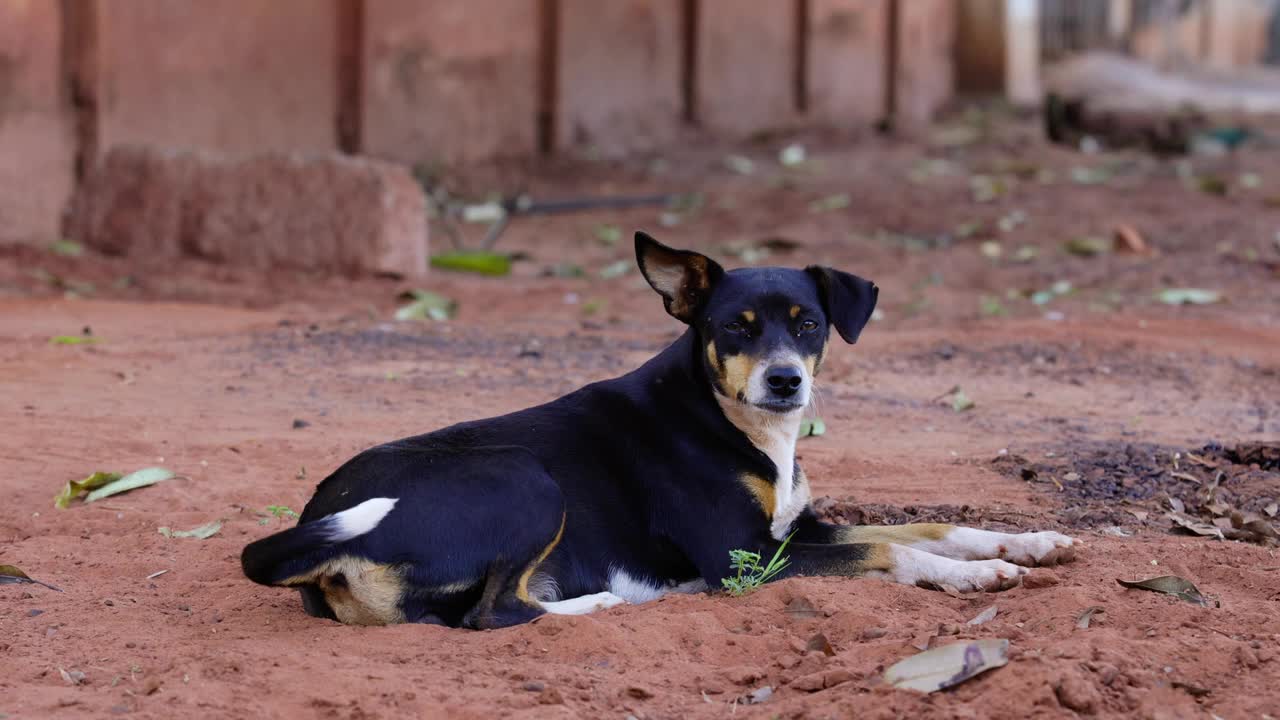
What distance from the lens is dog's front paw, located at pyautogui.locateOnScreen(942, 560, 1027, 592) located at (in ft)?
14.5

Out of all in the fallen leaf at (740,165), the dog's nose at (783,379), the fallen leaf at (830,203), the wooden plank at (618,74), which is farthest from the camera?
the fallen leaf at (740,165)

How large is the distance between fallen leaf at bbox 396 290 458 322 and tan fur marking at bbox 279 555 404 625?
17.9 feet

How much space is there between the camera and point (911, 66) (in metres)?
18.5

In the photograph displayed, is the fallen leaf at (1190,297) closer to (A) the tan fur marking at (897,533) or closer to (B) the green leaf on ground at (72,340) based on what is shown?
(A) the tan fur marking at (897,533)

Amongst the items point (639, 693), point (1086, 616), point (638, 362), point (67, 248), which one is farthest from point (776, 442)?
point (67, 248)

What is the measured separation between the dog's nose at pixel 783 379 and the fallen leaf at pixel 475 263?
7.18 metres

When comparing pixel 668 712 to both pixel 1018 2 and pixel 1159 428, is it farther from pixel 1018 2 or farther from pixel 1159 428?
pixel 1018 2

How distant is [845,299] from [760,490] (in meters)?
0.71

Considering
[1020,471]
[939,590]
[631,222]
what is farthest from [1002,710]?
[631,222]

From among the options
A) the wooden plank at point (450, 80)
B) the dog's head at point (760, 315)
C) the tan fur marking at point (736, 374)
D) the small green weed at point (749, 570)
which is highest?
the wooden plank at point (450, 80)

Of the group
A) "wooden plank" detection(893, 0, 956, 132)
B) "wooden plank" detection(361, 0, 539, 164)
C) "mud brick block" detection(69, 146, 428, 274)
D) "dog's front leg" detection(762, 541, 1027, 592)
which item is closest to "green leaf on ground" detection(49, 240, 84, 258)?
"mud brick block" detection(69, 146, 428, 274)

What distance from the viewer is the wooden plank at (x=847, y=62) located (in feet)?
57.4

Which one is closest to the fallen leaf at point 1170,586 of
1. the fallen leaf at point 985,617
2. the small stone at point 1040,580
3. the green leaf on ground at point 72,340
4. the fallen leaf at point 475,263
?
the small stone at point 1040,580

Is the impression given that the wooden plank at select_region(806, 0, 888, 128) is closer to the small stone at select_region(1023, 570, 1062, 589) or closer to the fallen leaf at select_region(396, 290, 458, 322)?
the fallen leaf at select_region(396, 290, 458, 322)
